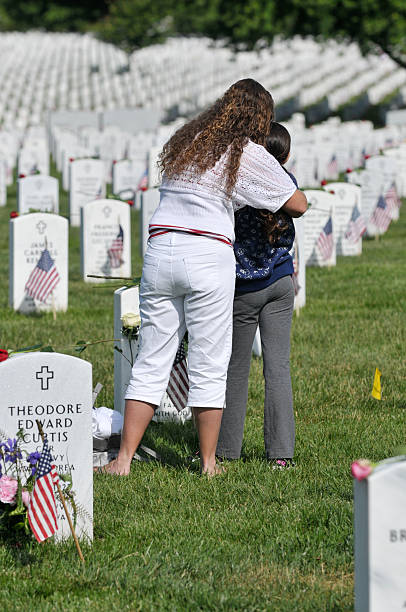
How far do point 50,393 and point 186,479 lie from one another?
3.84 feet

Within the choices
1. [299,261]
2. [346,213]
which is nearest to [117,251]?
[299,261]

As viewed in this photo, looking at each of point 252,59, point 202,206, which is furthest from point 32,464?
point 252,59

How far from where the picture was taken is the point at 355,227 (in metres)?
13.4

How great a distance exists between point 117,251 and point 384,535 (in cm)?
888

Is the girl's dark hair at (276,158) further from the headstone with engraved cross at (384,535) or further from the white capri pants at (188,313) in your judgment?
the headstone with engraved cross at (384,535)

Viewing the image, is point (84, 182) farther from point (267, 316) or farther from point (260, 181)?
point (260, 181)

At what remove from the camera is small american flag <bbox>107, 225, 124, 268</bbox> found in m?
11.7

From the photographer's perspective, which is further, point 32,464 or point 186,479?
point 186,479

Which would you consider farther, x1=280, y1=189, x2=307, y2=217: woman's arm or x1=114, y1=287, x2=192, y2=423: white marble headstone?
x1=114, y1=287, x2=192, y2=423: white marble headstone

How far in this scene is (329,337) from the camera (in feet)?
28.8

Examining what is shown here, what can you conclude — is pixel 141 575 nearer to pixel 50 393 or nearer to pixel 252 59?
pixel 50 393

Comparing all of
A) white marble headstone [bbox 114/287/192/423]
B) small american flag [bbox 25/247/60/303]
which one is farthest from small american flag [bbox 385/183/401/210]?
white marble headstone [bbox 114/287/192/423]

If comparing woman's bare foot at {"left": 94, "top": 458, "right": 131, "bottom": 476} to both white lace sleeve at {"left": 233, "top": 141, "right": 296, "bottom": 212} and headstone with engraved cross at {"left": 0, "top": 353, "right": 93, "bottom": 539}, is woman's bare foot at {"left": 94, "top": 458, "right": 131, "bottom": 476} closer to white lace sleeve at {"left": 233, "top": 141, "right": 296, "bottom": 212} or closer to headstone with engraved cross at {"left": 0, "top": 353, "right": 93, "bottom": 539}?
headstone with engraved cross at {"left": 0, "top": 353, "right": 93, "bottom": 539}

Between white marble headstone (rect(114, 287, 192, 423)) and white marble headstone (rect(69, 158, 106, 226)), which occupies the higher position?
white marble headstone (rect(69, 158, 106, 226))
